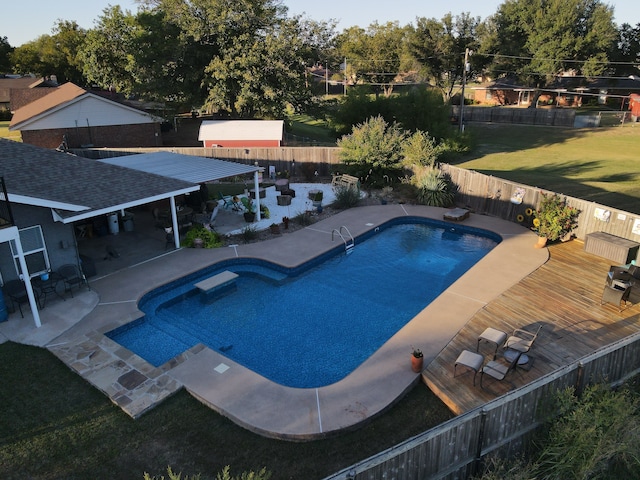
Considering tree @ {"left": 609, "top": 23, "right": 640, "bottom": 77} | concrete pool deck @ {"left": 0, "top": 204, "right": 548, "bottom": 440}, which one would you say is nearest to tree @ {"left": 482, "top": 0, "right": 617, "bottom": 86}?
tree @ {"left": 609, "top": 23, "right": 640, "bottom": 77}

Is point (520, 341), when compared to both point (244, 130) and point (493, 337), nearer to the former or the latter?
point (493, 337)

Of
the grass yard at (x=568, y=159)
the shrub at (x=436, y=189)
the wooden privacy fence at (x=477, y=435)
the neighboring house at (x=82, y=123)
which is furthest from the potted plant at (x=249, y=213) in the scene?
the neighboring house at (x=82, y=123)

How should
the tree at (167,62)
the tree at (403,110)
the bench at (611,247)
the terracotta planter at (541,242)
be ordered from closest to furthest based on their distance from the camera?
the bench at (611,247)
the terracotta planter at (541,242)
the tree at (403,110)
the tree at (167,62)

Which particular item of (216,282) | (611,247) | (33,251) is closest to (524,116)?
(611,247)

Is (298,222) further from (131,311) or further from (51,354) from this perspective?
(51,354)

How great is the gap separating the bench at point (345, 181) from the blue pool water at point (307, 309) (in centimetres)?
559

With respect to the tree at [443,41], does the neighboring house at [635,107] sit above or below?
below

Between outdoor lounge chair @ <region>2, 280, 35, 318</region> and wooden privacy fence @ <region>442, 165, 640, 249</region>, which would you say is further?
wooden privacy fence @ <region>442, 165, 640, 249</region>

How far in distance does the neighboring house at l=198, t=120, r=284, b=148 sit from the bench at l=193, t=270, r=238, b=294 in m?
20.7

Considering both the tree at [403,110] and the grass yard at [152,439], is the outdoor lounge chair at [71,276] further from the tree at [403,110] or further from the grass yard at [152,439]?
the tree at [403,110]

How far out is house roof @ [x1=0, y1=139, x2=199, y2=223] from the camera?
12.0 metres

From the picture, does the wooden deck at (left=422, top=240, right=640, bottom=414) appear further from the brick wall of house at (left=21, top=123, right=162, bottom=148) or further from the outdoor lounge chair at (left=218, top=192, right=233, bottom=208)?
the brick wall of house at (left=21, top=123, right=162, bottom=148)

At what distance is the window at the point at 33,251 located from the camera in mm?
12344

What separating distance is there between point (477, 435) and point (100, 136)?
130 feet
